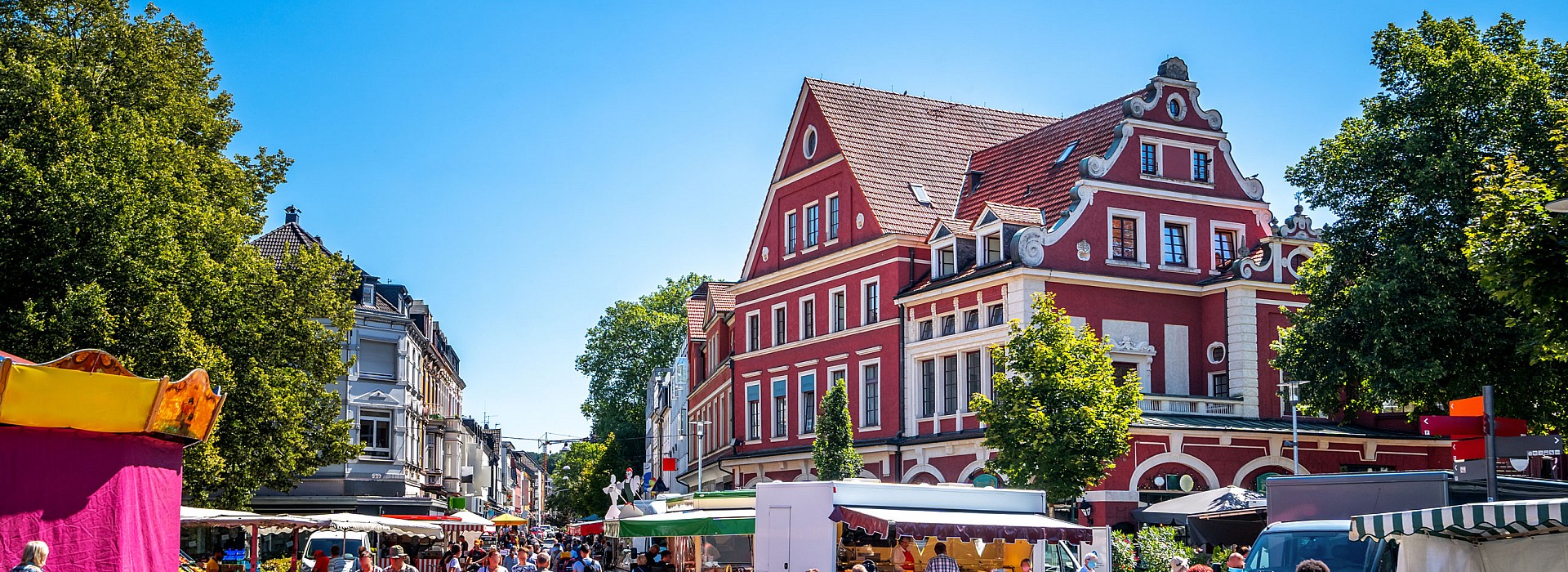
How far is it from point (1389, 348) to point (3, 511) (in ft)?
89.1

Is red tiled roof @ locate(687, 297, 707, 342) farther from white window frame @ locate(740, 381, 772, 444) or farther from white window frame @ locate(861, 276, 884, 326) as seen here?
white window frame @ locate(861, 276, 884, 326)

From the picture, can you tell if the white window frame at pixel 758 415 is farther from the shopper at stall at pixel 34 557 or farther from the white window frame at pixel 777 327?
the shopper at stall at pixel 34 557

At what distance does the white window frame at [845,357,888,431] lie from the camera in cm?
4822

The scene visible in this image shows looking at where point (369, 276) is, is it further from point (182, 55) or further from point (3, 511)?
point (3, 511)

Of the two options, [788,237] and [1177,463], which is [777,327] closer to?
[788,237]

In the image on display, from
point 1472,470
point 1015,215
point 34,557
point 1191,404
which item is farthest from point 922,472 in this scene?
point 34,557

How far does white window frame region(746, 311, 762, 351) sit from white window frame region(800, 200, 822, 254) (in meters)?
3.94

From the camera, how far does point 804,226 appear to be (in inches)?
2085

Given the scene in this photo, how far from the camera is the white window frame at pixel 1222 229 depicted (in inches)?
1772

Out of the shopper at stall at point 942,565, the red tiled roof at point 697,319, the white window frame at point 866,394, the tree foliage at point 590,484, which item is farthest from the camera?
the tree foliage at point 590,484

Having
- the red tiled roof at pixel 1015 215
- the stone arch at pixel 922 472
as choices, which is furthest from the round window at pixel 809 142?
the stone arch at pixel 922 472

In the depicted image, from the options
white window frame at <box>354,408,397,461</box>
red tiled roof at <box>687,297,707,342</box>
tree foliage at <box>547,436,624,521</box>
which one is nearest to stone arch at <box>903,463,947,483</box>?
white window frame at <box>354,408,397,461</box>

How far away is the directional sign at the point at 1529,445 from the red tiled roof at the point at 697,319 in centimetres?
5536

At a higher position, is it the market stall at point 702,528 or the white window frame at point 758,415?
the white window frame at point 758,415
